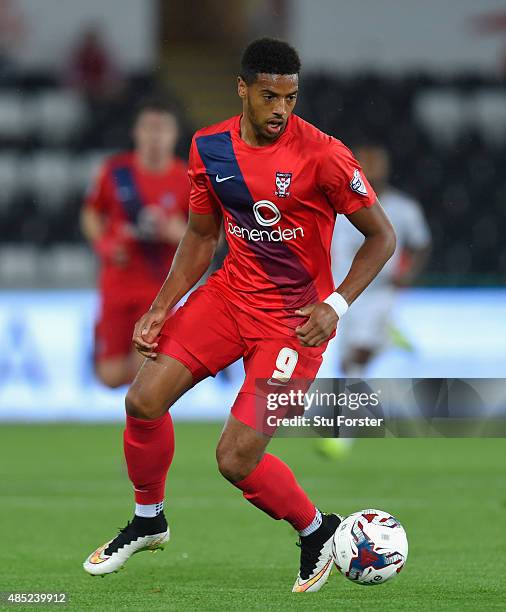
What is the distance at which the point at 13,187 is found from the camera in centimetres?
1480

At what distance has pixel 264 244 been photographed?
4977 millimetres

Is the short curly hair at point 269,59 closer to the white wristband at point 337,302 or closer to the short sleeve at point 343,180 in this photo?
the short sleeve at point 343,180

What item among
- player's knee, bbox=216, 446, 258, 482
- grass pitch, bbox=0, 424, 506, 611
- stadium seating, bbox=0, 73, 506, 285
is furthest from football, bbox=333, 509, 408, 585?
stadium seating, bbox=0, 73, 506, 285

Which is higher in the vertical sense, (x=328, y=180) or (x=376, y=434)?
(x=328, y=180)

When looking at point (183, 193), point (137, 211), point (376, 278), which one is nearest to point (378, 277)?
point (376, 278)

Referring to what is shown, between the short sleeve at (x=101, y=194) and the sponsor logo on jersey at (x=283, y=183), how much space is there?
4198 mm

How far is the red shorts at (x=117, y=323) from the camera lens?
8.97 m

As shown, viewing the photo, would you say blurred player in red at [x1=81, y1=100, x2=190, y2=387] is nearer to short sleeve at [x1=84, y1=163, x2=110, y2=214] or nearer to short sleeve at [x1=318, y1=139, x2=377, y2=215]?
short sleeve at [x1=84, y1=163, x2=110, y2=214]

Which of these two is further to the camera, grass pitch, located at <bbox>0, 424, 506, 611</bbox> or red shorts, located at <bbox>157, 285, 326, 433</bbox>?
red shorts, located at <bbox>157, 285, 326, 433</bbox>

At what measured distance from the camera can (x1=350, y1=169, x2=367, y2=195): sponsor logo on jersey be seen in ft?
15.6

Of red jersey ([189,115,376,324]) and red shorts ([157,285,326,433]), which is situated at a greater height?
red jersey ([189,115,376,324])

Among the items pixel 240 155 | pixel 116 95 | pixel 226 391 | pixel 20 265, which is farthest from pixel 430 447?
pixel 116 95

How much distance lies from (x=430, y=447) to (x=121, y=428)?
8.77ft

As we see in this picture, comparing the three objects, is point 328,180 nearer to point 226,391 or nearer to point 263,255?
point 263,255
